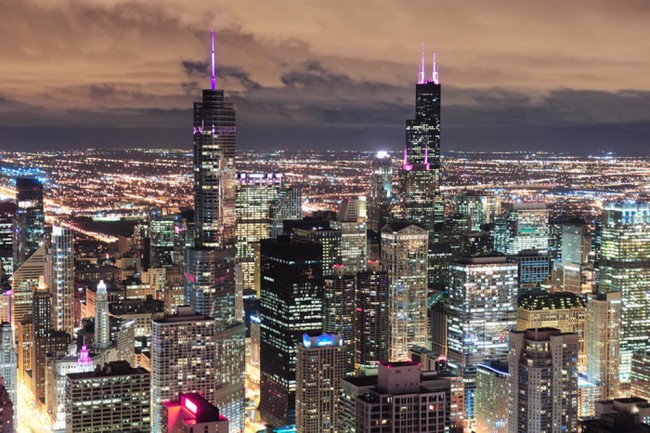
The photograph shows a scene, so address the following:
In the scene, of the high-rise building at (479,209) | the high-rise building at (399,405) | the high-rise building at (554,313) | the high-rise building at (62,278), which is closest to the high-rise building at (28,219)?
the high-rise building at (62,278)

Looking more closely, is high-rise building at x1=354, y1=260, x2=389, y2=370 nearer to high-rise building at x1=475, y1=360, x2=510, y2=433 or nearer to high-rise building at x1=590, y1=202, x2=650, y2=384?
high-rise building at x1=475, y1=360, x2=510, y2=433

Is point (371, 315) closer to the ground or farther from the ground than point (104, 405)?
farther from the ground

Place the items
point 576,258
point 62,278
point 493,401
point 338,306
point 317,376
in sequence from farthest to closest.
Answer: point 576,258 < point 62,278 < point 338,306 < point 317,376 < point 493,401

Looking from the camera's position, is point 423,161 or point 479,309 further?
point 423,161

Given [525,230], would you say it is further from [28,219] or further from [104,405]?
[104,405]

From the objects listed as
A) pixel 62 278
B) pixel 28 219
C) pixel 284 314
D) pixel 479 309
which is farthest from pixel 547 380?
pixel 28 219

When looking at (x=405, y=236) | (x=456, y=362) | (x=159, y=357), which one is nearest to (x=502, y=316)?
(x=456, y=362)

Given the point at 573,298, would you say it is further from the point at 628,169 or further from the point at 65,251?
the point at 65,251
